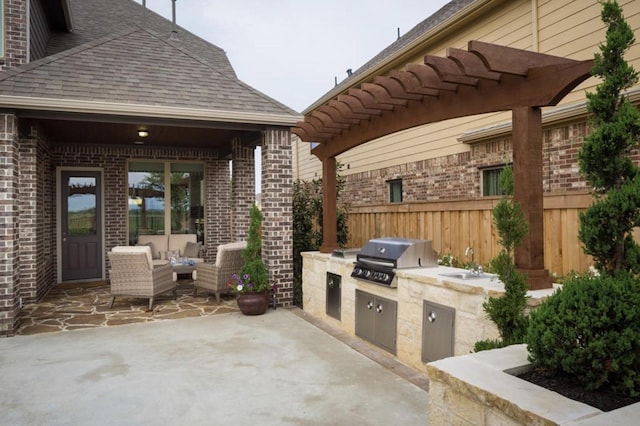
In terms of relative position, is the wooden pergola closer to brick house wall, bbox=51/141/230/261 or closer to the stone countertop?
the stone countertop

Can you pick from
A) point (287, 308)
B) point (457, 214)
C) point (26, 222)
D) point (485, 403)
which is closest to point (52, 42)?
point (26, 222)

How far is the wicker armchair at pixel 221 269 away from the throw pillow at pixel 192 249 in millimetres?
2720

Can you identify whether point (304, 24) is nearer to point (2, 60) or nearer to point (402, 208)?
point (2, 60)

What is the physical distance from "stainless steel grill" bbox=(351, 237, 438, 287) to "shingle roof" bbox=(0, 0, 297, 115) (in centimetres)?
315

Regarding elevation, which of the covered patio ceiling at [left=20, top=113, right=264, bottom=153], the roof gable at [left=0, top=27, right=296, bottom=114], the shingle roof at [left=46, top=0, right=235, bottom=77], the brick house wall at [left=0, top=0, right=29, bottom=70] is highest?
the shingle roof at [left=46, top=0, right=235, bottom=77]

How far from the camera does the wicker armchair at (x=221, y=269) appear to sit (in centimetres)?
746

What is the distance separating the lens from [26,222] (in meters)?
7.23

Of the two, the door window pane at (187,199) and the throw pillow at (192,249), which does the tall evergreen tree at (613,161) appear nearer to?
the throw pillow at (192,249)

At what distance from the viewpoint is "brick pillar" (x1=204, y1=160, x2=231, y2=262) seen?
11.1 m

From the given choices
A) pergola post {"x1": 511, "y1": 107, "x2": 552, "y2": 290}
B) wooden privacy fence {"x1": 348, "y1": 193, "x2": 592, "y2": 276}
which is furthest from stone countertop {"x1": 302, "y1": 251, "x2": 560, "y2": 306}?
wooden privacy fence {"x1": 348, "y1": 193, "x2": 592, "y2": 276}

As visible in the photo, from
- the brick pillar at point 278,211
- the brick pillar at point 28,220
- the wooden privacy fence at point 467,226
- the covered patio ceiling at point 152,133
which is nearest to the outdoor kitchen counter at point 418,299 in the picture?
the wooden privacy fence at point 467,226

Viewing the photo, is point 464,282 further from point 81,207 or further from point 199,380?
point 81,207

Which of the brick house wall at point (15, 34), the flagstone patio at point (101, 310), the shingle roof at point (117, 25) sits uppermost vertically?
the shingle roof at point (117, 25)

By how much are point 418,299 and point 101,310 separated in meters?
5.29
